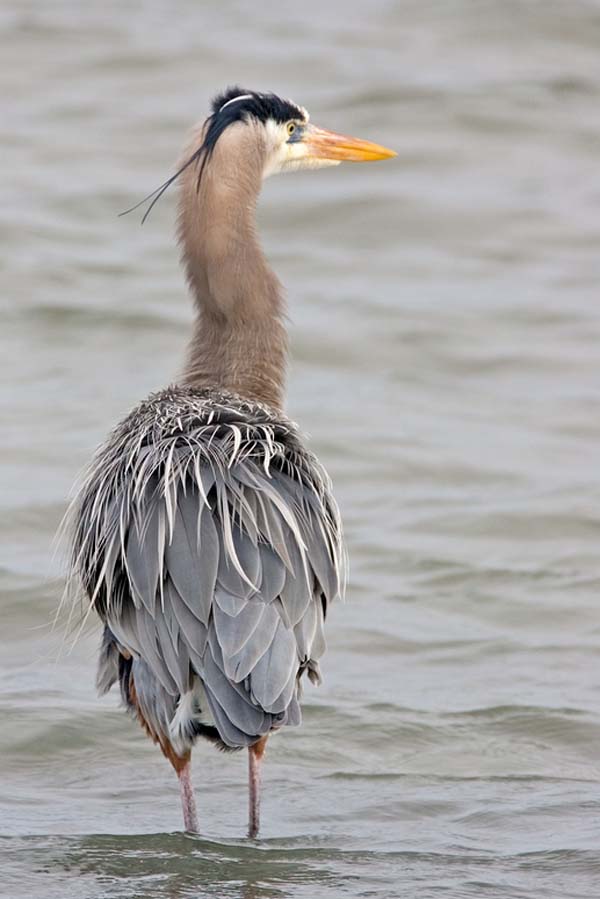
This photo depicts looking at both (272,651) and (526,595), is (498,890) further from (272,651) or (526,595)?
(526,595)

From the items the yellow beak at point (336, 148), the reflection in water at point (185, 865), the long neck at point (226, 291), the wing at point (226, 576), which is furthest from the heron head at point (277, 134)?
the reflection in water at point (185, 865)

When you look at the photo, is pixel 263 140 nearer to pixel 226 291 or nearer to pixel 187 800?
pixel 226 291

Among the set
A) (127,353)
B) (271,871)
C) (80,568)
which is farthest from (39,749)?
(127,353)

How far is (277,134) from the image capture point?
6.91 m

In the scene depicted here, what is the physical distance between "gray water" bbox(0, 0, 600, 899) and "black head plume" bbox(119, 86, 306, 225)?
2.42 meters

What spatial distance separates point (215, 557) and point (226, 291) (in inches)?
57.6

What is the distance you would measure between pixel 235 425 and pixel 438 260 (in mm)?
8255

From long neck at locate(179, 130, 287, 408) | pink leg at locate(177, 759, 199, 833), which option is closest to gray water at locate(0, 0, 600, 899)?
pink leg at locate(177, 759, 199, 833)

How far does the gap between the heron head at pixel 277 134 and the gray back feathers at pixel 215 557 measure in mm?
1236

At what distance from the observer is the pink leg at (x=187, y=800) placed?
18.9 ft

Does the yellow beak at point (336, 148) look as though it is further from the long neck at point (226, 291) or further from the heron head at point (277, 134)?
the long neck at point (226, 291)

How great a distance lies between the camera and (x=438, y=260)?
13.9 metres

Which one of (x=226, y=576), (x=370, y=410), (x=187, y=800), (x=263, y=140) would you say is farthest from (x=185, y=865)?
(x=370, y=410)

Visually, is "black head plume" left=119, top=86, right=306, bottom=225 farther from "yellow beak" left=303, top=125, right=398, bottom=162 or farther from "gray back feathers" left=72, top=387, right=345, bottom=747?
"gray back feathers" left=72, top=387, right=345, bottom=747
